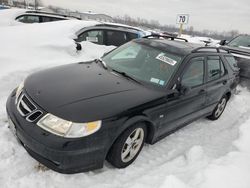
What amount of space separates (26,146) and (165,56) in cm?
240

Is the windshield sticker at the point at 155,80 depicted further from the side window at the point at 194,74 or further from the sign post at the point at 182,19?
the sign post at the point at 182,19

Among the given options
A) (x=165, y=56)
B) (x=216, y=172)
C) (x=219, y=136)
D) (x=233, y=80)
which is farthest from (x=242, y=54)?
(x=216, y=172)

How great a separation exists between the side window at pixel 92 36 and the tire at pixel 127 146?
467 cm

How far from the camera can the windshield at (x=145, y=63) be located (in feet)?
11.6

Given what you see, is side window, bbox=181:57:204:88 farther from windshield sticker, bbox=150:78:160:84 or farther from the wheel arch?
the wheel arch

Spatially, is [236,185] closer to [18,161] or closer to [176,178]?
[176,178]

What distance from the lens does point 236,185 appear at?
299 centimetres

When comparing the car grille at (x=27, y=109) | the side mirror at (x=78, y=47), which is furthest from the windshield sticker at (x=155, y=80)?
the side mirror at (x=78, y=47)

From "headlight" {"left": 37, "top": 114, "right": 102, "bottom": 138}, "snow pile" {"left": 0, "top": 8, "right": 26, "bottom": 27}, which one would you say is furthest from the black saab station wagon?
"snow pile" {"left": 0, "top": 8, "right": 26, "bottom": 27}

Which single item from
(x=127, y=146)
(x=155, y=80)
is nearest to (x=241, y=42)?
(x=155, y=80)

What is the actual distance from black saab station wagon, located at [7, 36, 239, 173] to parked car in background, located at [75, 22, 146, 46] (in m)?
3.13

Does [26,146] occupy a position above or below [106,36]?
below

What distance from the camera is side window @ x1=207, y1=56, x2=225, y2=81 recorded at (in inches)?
172

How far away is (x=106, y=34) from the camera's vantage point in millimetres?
7434
